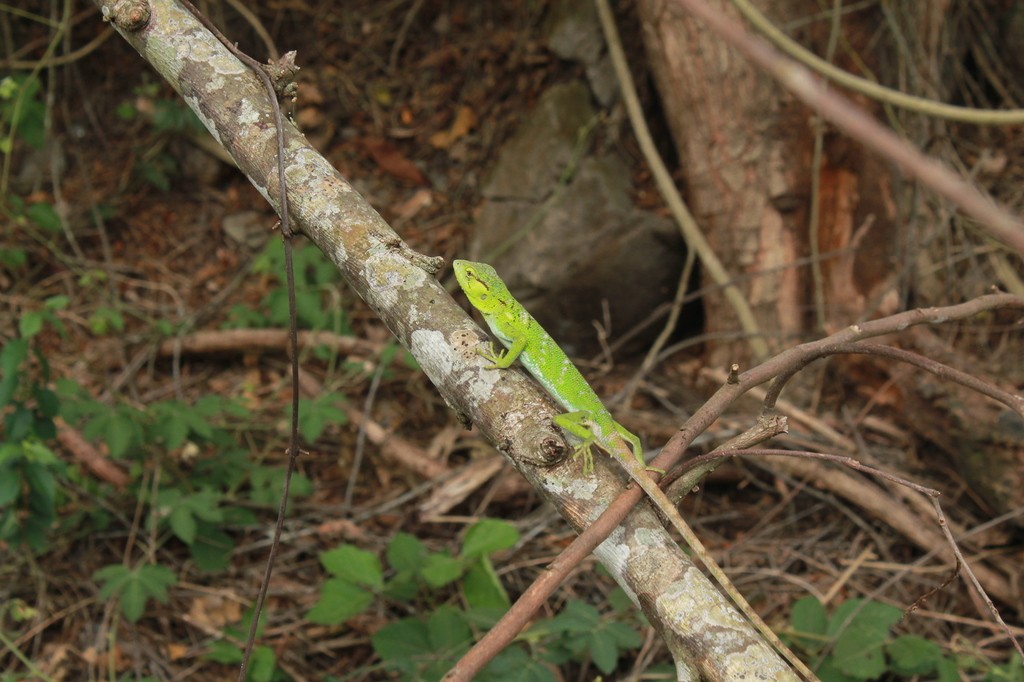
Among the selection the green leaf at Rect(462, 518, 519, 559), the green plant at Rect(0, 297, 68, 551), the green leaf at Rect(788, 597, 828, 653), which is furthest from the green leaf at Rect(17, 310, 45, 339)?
the green leaf at Rect(788, 597, 828, 653)

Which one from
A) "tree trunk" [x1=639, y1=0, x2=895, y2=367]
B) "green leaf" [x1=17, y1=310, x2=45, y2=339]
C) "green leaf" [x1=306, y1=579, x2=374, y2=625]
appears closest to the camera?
"green leaf" [x1=306, y1=579, x2=374, y2=625]

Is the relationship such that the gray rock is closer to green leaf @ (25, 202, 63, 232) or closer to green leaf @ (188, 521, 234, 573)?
green leaf @ (188, 521, 234, 573)

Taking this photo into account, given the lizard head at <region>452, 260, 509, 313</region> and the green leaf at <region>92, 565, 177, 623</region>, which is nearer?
the lizard head at <region>452, 260, 509, 313</region>

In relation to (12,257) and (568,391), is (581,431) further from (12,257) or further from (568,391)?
(12,257)

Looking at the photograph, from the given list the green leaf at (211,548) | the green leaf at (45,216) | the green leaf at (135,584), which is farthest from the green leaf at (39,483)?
the green leaf at (45,216)

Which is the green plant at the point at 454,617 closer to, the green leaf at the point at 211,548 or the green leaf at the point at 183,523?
the green leaf at the point at 183,523

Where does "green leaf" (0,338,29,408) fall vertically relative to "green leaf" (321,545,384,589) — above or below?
below
